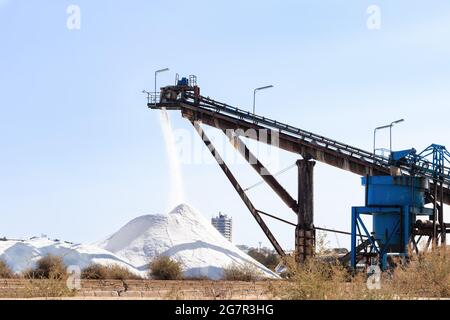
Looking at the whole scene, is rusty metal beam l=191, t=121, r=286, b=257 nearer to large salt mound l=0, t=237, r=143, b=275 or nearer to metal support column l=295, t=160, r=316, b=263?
metal support column l=295, t=160, r=316, b=263

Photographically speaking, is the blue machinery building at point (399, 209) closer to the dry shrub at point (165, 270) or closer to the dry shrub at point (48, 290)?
the dry shrub at point (165, 270)

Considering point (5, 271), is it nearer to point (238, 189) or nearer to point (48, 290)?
point (238, 189)

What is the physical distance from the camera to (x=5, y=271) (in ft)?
116

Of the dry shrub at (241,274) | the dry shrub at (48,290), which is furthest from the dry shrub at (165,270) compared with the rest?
the dry shrub at (48,290)

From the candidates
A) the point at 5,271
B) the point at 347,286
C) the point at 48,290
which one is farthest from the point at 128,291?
the point at 347,286

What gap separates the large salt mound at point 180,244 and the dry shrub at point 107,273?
382 centimetres

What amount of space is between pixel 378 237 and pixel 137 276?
14079mm

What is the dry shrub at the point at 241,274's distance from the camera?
1544 inches

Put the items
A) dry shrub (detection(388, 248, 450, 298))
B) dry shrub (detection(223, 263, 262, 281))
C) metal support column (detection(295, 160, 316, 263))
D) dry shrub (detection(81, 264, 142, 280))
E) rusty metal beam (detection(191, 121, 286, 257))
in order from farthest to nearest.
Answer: rusty metal beam (detection(191, 121, 286, 257)), metal support column (detection(295, 160, 316, 263)), dry shrub (detection(223, 263, 262, 281)), dry shrub (detection(81, 264, 142, 280)), dry shrub (detection(388, 248, 450, 298))

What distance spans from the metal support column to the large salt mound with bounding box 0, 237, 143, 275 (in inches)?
382

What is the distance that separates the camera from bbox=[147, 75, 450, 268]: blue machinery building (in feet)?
142

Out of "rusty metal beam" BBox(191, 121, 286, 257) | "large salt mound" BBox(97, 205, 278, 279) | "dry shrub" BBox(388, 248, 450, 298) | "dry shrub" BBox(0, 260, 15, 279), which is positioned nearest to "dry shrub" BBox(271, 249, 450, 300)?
"dry shrub" BBox(388, 248, 450, 298)
